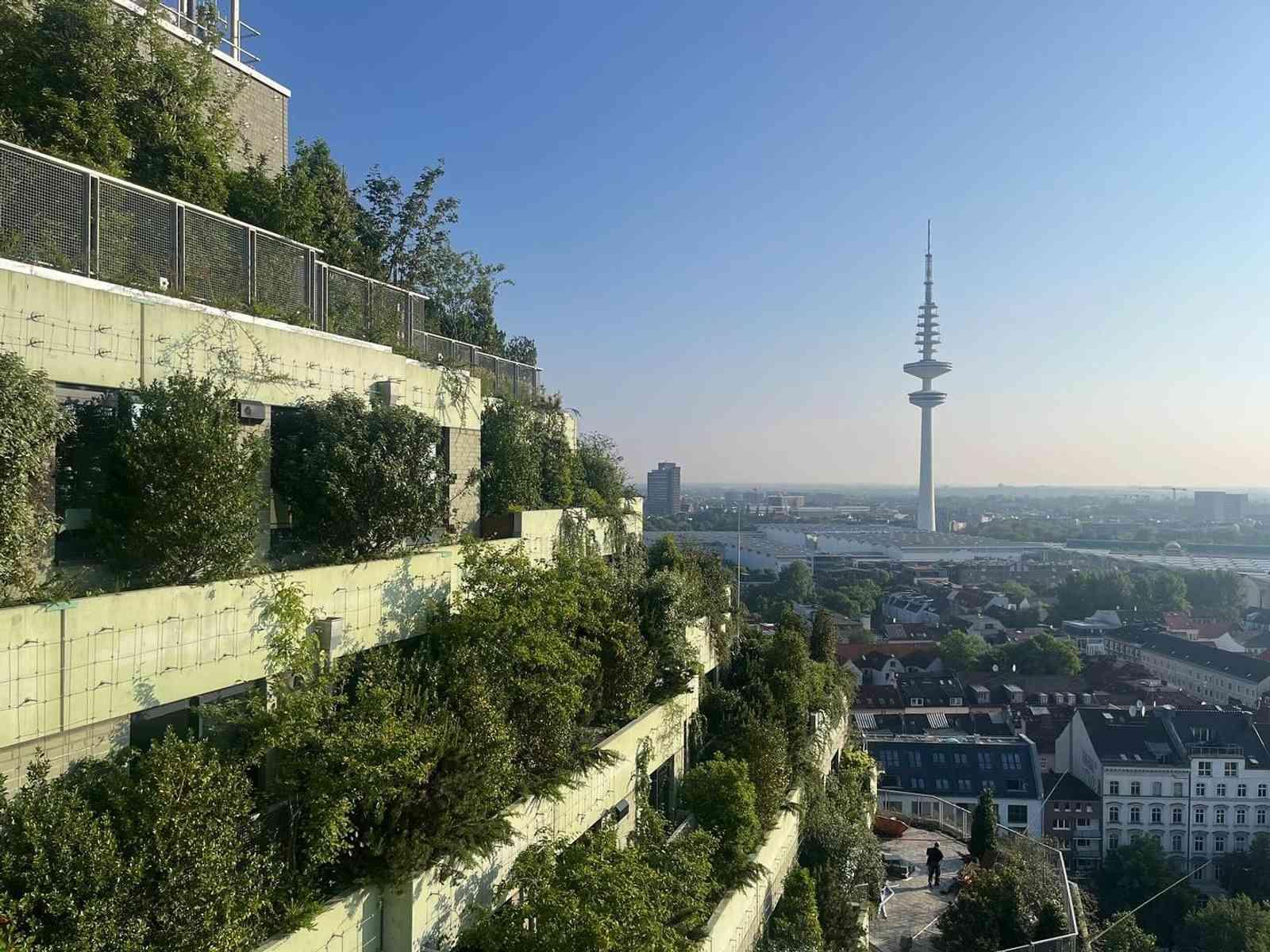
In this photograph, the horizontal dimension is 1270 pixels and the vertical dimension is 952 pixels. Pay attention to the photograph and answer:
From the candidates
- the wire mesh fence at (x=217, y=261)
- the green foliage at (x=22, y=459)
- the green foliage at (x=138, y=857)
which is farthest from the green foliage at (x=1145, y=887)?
the green foliage at (x=22, y=459)

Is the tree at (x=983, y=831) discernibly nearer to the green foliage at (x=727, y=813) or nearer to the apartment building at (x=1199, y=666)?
the green foliage at (x=727, y=813)

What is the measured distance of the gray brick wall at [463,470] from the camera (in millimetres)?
11680

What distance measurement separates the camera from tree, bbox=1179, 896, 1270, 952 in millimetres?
38594

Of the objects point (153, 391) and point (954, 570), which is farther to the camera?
point (954, 570)

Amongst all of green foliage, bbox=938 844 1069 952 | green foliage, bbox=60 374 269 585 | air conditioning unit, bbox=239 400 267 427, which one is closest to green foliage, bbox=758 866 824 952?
green foliage, bbox=938 844 1069 952

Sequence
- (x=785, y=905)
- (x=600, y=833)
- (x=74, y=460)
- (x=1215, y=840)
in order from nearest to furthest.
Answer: (x=74, y=460), (x=600, y=833), (x=785, y=905), (x=1215, y=840)

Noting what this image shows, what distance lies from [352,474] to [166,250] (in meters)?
2.70

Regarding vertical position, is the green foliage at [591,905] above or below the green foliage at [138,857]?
below

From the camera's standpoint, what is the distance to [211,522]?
7035mm

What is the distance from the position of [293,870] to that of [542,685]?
10.7 feet

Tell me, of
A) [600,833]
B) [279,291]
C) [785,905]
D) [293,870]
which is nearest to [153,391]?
[279,291]

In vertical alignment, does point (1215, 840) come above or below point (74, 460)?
below

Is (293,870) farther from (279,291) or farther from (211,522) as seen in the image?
(279,291)

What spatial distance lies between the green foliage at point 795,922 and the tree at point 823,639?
774 cm
